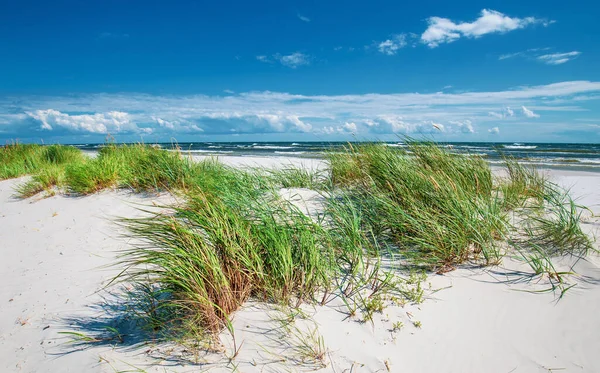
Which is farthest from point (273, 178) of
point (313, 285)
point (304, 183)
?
point (313, 285)

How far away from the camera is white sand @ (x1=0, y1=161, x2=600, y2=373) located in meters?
2.19

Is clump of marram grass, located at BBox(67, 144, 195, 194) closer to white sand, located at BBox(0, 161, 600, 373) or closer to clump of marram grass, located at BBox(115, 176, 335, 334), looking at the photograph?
white sand, located at BBox(0, 161, 600, 373)

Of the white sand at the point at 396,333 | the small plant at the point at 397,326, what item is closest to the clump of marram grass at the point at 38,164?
the white sand at the point at 396,333

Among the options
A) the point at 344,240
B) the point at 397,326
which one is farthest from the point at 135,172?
the point at 397,326

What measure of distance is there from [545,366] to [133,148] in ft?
26.7

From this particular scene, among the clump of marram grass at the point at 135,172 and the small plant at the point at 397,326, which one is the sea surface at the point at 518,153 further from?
the small plant at the point at 397,326

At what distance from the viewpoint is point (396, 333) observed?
7.91 ft

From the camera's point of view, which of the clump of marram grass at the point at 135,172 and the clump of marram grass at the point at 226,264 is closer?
the clump of marram grass at the point at 226,264

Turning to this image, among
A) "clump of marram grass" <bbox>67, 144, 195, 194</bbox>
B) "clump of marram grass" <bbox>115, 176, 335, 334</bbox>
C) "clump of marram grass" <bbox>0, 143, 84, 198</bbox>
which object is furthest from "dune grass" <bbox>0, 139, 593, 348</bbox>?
"clump of marram grass" <bbox>0, 143, 84, 198</bbox>

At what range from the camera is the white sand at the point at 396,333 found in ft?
7.18

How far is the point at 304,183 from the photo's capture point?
5.99 m

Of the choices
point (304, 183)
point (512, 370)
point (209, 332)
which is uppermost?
point (304, 183)

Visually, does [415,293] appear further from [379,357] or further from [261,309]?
[261,309]

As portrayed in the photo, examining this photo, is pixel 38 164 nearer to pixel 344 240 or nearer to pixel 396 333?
pixel 344 240
